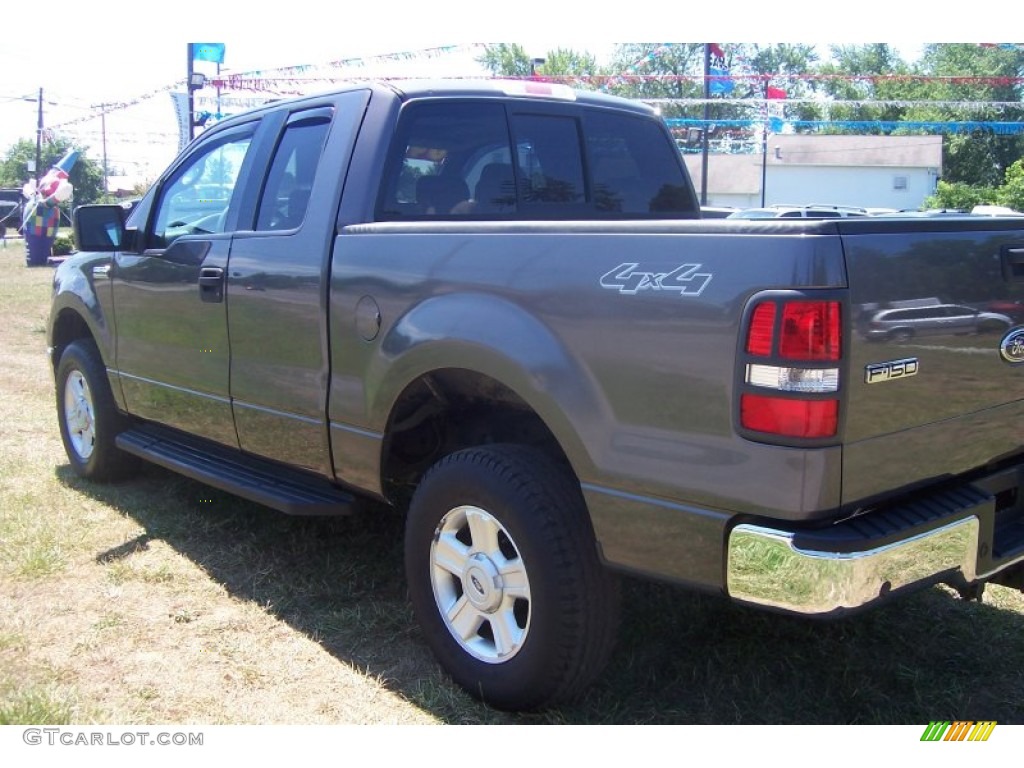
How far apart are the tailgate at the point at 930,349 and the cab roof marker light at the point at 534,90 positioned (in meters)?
1.93

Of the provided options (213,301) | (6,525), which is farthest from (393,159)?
(6,525)

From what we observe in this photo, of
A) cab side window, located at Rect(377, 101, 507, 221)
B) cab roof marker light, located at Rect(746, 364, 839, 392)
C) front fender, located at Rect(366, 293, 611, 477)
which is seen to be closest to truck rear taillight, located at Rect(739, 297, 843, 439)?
cab roof marker light, located at Rect(746, 364, 839, 392)

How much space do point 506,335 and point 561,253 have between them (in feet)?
0.97

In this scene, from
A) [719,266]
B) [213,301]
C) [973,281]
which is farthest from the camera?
[213,301]

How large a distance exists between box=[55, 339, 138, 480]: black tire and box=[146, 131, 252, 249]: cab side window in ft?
3.06

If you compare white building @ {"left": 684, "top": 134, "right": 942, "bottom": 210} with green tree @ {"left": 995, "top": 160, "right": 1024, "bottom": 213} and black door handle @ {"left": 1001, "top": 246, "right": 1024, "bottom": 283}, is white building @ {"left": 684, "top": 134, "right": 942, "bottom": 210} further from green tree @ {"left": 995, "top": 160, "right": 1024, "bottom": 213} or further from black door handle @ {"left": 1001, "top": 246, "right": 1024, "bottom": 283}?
black door handle @ {"left": 1001, "top": 246, "right": 1024, "bottom": 283}

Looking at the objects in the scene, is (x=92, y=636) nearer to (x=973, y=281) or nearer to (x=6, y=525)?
(x=6, y=525)

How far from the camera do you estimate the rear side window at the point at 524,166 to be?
360 centimetres

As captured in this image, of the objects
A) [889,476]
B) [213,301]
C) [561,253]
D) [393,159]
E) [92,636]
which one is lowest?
[92,636]

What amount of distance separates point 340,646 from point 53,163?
67023 mm

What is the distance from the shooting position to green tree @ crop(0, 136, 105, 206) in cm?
6569

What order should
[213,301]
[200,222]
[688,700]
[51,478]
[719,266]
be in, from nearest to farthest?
1. [719,266]
2. [688,700]
3. [213,301]
4. [200,222]
5. [51,478]

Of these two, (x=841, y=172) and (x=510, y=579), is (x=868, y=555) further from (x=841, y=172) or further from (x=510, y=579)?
(x=841, y=172)

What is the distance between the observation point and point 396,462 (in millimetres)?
3539
